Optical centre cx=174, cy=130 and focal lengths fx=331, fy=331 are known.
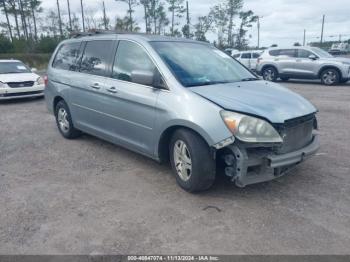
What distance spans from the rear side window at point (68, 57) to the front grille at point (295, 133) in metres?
3.67

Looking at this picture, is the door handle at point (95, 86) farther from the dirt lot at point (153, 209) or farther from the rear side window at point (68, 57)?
the dirt lot at point (153, 209)

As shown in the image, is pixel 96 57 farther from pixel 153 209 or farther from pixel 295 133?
pixel 295 133

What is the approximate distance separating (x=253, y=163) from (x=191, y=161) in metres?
0.66

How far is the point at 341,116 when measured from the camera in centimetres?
783

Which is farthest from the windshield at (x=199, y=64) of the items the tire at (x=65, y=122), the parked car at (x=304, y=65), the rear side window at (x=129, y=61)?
the parked car at (x=304, y=65)

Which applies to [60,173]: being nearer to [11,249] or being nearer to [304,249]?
[11,249]

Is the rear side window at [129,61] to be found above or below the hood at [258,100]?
above

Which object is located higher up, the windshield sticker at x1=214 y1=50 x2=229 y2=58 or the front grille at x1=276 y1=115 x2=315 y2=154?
the windshield sticker at x1=214 y1=50 x2=229 y2=58

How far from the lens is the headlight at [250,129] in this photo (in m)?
3.32

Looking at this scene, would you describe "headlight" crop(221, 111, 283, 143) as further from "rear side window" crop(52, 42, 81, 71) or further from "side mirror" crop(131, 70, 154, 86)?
"rear side window" crop(52, 42, 81, 71)

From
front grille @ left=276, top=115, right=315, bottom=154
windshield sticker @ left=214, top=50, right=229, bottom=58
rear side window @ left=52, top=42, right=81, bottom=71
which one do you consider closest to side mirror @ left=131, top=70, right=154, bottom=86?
windshield sticker @ left=214, top=50, right=229, bottom=58

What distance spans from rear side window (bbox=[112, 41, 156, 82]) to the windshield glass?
26.7 ft

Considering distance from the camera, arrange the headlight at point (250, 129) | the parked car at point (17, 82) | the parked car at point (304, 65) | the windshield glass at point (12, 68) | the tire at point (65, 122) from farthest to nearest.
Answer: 1. the parked car at point (304, 65)
2. the windshield glass at point (12, 68)
3. the parked car at point (17, 82)
4. the tire at point (65, 122)
5. the headlight at point (250, 129)

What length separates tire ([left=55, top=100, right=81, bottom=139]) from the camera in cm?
595
